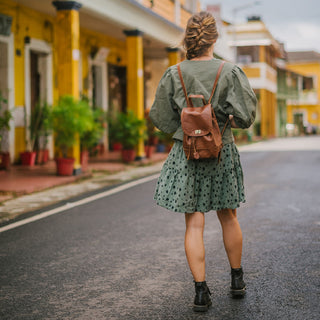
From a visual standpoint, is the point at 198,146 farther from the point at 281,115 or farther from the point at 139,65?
the point at 281,115

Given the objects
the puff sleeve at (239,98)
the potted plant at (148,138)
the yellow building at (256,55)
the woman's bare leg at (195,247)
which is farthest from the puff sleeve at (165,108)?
the yellow building at (256,55)

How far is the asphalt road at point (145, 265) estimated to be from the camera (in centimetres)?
408

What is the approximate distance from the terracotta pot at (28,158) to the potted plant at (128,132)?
2608 mm

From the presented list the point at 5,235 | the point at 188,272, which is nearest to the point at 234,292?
the point at 188,272

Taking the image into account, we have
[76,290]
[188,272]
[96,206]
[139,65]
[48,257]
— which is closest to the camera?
[76,290]

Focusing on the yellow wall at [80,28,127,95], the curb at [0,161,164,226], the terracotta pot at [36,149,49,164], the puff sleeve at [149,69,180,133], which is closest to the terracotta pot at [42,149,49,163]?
the terracotta pot at [36,149,49,164]

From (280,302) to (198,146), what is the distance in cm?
115

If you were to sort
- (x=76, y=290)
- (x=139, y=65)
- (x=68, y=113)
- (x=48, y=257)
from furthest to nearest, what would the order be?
(x=139, y=65) < (x=68, y=113) < (x=48, y=257) < (x=76, y=290)

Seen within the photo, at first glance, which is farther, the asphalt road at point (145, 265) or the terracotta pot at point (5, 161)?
the terracotta pot at point (5, 161)

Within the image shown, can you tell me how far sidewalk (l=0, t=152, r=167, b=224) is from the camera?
29.9 ft

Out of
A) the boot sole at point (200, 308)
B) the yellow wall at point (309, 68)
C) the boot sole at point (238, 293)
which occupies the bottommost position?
the boot sole at point (200, 308)

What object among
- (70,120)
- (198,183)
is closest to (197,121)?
(198,183)

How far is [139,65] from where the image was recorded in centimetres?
1684

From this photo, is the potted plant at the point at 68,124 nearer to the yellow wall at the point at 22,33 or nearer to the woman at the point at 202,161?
the yellow wall at the point at 22,33
